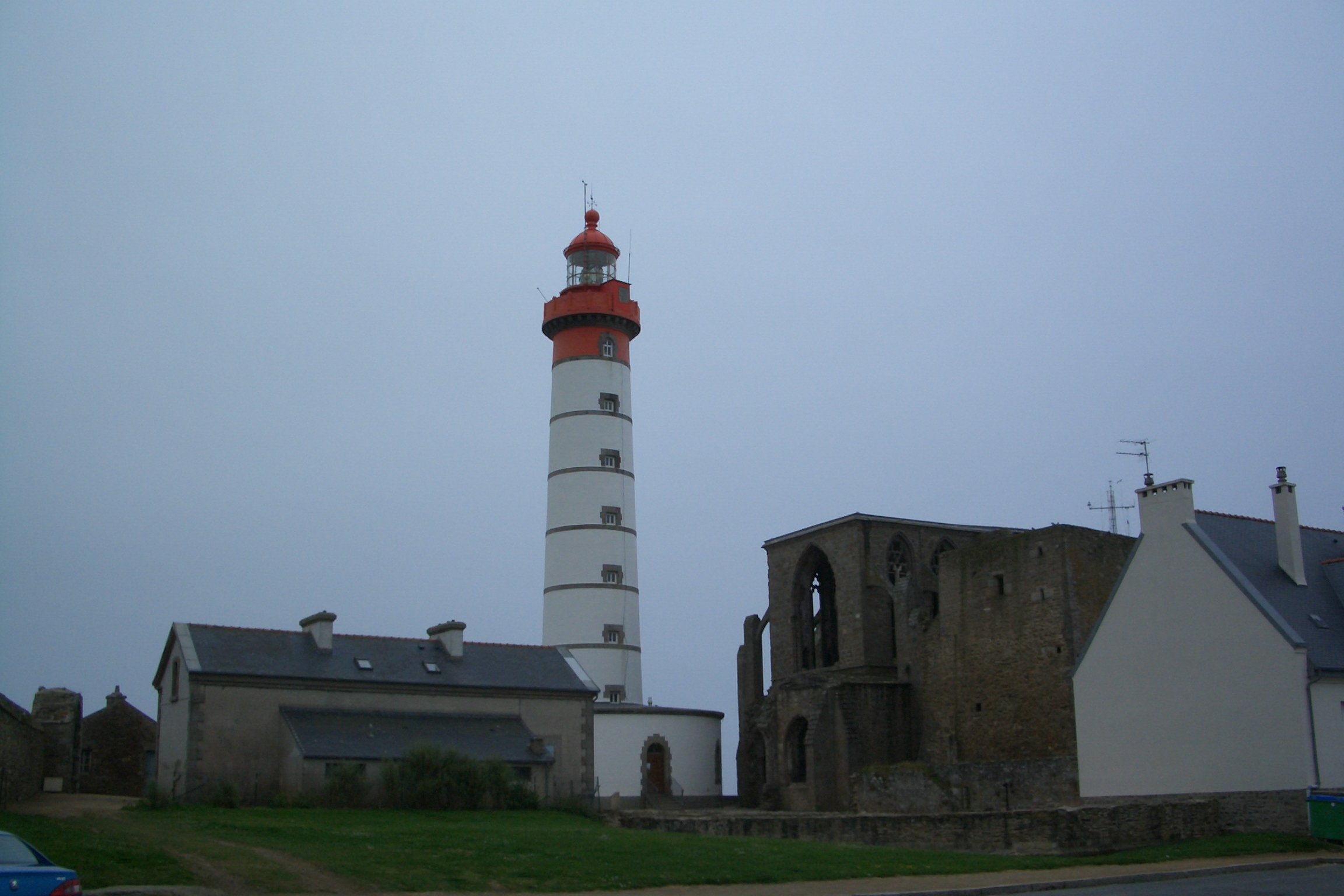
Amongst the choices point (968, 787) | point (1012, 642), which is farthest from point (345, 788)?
point (1012, 642)

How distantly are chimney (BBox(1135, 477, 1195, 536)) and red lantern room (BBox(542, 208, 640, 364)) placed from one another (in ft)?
65.9

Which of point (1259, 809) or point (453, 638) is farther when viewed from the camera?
point (453, 638)

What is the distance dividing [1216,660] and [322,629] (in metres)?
19.4

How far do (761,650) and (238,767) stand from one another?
19.1 meters

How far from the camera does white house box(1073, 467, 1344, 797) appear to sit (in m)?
19.7

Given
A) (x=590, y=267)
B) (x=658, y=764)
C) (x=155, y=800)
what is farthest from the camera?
(x=590, y=267)

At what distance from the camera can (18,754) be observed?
26453 mm

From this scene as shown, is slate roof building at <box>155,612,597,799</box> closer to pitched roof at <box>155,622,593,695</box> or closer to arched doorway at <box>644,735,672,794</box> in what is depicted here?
pitched roof at <box>155,622,593,695</box>

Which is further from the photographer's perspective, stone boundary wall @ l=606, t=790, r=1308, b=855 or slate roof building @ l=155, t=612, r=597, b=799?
slate roof building @ l=155, t=612, r=597, b=799

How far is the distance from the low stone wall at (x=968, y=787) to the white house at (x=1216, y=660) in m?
3.55

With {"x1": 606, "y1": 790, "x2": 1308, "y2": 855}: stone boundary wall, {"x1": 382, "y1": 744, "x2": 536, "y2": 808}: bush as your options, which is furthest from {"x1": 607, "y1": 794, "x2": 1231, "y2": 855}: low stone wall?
{"x1": 382, "y1": 744, "x2": 536, "y2": 808}: bush

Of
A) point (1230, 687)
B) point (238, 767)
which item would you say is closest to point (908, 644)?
point (1230, 687)

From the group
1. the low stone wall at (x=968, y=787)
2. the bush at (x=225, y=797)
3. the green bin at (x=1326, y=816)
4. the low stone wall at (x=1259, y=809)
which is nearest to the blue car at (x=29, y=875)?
the low stone wall at (x=1259, y=809)

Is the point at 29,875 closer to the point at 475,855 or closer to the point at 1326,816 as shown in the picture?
the point at 475,855
